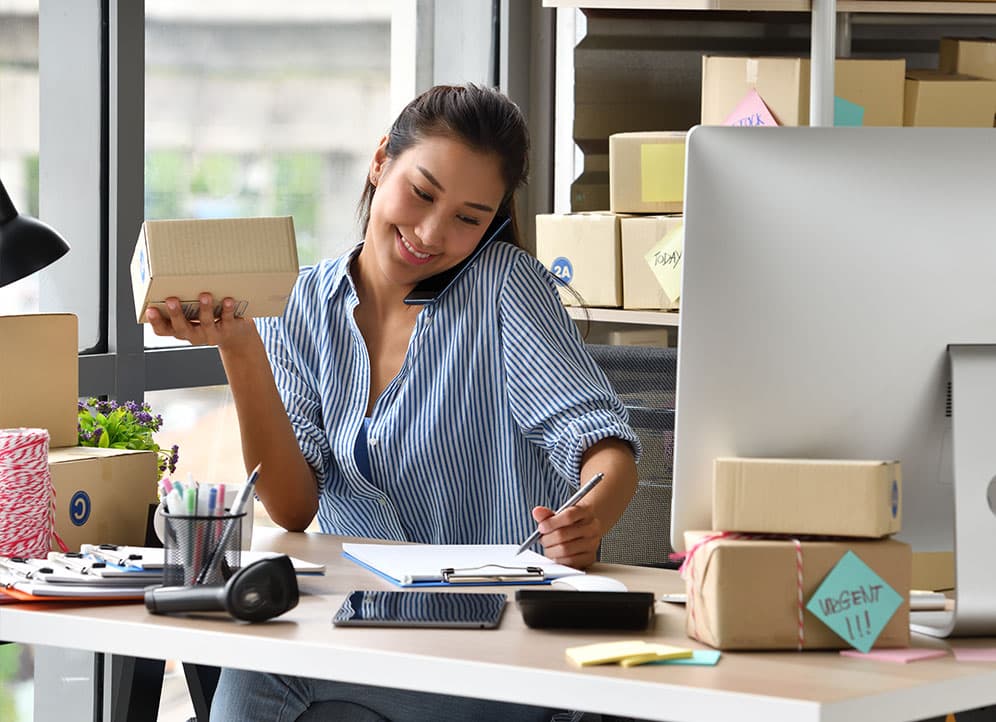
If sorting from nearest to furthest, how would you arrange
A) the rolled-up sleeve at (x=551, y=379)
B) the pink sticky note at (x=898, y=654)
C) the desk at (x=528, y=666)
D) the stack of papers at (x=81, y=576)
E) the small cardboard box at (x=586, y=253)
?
the desk at (x=528, y=666) → the pink sticky note at (x=898, y=654) → the stack of papers at (x=81, y=576) → the rolled-up sleeve at (x=551, y=379) → the small cardboard box at (x=586, y=253)

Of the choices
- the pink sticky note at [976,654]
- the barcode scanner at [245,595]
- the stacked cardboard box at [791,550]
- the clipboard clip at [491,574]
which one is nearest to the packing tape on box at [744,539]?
the stacked cardboard box at [791,550]

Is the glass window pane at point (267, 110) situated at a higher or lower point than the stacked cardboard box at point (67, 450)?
higher

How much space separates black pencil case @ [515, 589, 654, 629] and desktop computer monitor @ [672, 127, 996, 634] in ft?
0.40

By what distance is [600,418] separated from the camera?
181 cm

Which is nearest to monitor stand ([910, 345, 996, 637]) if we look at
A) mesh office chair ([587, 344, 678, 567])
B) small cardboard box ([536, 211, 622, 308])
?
mesh office chair ([587, 344, 678, 567])

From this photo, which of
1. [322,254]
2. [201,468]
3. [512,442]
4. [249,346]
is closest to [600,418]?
[512,442]

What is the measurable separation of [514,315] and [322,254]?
1.32 meters

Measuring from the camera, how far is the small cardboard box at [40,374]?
158cm

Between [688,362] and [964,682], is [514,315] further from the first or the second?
[964,682]

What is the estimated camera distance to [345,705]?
151 centimetres

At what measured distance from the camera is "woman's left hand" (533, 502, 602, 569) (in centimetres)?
153

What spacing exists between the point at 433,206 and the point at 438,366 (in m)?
0.24

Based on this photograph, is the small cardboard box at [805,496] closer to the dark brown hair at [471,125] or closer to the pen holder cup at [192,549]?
the pen holder cup at [192,549]

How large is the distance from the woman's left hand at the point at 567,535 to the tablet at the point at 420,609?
0.63 ft
